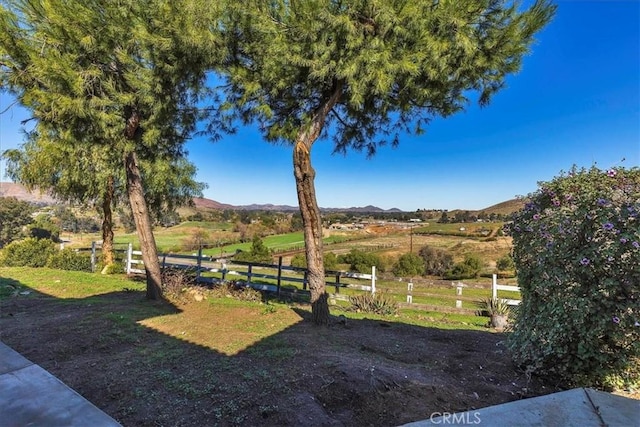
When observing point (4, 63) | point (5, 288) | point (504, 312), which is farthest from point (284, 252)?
point (4, 63)

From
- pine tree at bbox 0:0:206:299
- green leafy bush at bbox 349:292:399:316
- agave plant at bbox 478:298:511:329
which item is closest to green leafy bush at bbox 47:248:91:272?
pine tree at bbox 0:0:206:299

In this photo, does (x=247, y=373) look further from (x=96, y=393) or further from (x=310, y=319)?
(x=310, y=319)

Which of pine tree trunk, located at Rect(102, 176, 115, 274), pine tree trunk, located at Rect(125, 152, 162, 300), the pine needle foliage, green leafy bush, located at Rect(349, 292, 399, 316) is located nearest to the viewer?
the pine needle foliage

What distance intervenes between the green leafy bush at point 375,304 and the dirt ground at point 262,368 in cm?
226

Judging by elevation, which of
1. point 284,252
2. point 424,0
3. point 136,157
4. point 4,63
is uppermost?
point 424,0

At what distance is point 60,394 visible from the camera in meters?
2.38

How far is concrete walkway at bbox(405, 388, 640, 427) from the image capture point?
1.91 meters

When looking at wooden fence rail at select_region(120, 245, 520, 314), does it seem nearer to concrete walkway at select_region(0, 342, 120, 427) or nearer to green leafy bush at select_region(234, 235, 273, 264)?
green leafy bush at select_region(234, 235, 273, 264)

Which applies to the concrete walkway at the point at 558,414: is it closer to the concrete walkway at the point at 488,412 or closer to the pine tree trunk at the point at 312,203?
the concrete walkway at the point at 488,412

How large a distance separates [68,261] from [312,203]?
13.2 meters

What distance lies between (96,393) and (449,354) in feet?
12.3

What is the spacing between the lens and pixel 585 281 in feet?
10.2

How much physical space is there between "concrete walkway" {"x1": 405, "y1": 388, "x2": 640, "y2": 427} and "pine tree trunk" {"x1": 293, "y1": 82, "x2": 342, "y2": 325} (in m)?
3.69

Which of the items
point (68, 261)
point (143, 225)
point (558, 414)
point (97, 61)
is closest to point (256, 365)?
point (558, 414)
